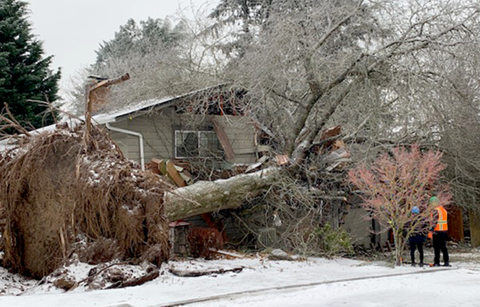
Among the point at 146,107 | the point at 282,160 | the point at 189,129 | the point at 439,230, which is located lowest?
the point at 439,230

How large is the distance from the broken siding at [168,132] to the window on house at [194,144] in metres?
0.18

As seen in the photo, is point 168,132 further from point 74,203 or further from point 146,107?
point 74,203

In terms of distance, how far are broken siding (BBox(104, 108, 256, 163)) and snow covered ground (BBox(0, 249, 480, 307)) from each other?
16.1 ft

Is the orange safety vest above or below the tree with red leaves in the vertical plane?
below

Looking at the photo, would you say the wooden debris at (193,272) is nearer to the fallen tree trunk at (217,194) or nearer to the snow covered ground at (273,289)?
the snow covered ground at (273,289)

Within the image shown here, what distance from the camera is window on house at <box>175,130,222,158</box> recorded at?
1529cm

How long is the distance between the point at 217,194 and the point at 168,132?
3.60 m

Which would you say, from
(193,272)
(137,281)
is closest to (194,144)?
(193,272)

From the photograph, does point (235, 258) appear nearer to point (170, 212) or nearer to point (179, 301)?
point (170, 212)

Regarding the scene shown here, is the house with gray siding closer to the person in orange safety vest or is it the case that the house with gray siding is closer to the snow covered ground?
the snow covered ground

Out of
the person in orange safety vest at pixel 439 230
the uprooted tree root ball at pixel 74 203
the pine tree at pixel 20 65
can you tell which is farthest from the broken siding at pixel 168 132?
the pine tree at pixel 20 65

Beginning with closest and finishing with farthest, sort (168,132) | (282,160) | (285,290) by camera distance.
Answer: (285,290), (282,160), (168,132)

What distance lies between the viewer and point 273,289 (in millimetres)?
7617

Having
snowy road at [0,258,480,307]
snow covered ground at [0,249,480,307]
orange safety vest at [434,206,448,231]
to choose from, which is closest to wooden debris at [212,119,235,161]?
snow covered ground at [0,249,480,307]
